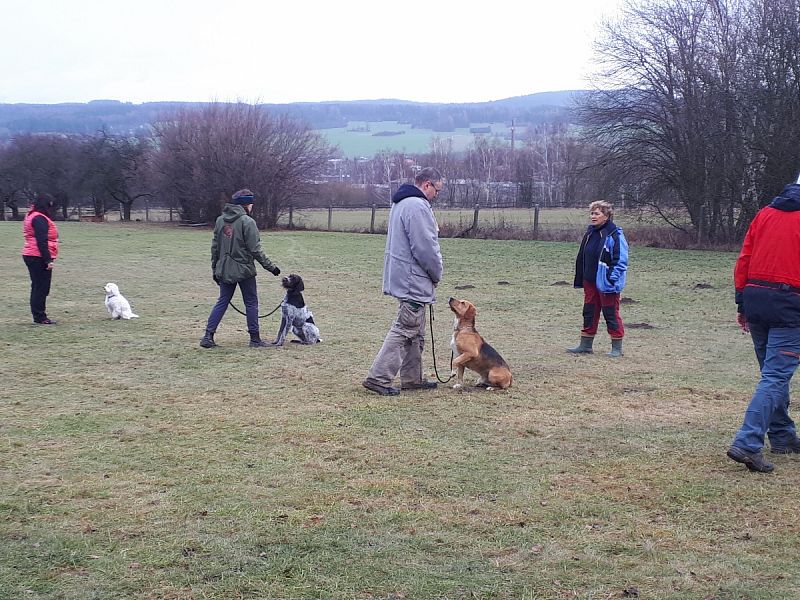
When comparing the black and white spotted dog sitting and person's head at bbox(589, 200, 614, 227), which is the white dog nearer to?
the black and white spotted dog sitting

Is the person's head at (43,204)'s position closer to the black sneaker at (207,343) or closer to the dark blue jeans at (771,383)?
the black sneaker at (207,343)

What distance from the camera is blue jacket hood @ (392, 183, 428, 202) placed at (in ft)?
24.6

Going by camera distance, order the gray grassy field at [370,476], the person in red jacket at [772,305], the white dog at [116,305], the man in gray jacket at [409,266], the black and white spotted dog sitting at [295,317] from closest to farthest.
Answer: the gray grassy field at [370,476] < the person in red jacket at [772,305] < the man in gray jacket at [409,266] < the black and white spotted dog sitting at [295,317] < the white dog at [116,305]

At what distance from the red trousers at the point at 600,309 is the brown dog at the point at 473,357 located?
2.29 meters

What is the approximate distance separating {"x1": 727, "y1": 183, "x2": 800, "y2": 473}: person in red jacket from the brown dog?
2.81m

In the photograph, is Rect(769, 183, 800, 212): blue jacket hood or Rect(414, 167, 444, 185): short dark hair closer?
Rect(769, 183, 800, 212): blue jacket hood

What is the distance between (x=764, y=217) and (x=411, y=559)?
320 cm

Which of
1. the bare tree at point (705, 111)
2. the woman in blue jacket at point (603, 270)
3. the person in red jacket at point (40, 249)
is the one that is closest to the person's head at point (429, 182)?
the woman in blue jacket at point (603, 270)

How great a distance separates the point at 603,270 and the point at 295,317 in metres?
3.78

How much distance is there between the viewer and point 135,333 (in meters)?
11.5

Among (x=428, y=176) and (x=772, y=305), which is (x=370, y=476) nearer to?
(x=772, y=305)

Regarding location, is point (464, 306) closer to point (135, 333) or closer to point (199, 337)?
point (199, 337)

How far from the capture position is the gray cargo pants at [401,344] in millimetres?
7551

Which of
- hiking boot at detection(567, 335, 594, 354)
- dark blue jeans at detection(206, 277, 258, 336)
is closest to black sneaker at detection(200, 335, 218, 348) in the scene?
dark blue jeans at detection(206, 277, 258, 336)
